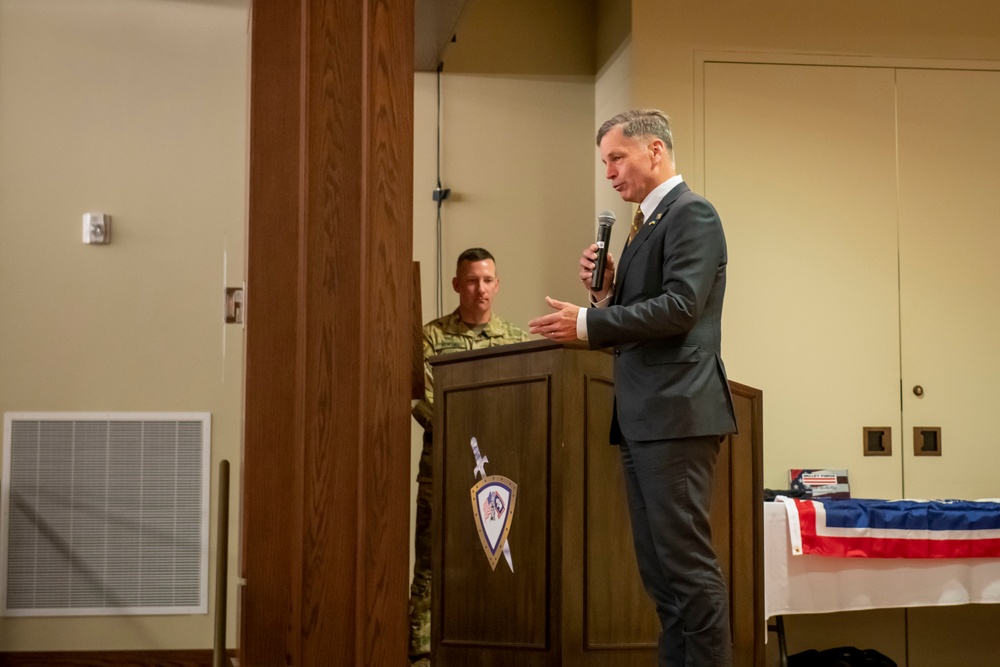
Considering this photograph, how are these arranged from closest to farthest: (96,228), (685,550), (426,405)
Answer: (685,550), (426,405), (96,228)

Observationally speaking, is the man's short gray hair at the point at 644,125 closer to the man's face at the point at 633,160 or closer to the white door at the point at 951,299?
the man's face at the point at 633,160

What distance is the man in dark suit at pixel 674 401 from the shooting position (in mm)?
2594

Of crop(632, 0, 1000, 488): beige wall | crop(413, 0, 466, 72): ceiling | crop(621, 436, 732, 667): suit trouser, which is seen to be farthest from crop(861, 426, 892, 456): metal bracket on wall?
crop(413, 0, 466, 72): ceiling

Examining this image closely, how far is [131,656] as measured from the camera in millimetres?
4930

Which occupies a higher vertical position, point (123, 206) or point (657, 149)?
point (123, 206)

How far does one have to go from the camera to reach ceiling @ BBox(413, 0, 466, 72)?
4.36 metres

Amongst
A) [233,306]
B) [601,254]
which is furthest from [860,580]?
[233,306]

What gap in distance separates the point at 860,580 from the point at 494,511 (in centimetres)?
166

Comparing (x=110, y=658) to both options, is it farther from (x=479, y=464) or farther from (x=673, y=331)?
(x=673, y=331)

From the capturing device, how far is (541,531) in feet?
9.97

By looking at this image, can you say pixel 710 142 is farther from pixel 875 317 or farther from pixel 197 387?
pixel 197 387

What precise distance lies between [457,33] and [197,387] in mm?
2147

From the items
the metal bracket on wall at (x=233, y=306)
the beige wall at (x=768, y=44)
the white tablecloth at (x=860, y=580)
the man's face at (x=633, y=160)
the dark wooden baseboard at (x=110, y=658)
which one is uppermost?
the beige wall at (x=768, y=44)

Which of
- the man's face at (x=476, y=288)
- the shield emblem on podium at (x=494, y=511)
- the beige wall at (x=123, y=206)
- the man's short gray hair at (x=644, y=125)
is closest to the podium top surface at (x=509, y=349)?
the shield emblem on podium at (x=494, y=511)
